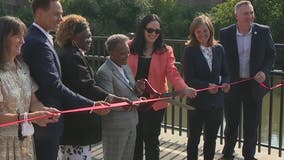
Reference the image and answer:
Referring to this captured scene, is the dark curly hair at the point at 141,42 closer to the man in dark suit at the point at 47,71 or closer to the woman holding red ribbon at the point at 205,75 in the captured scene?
→ the woman holding red ribbon at the point at 205,75

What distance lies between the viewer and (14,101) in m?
2.97

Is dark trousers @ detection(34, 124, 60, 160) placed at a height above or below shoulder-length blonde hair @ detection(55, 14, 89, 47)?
below

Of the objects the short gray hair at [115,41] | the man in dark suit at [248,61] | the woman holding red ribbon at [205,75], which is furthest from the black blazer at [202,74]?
the short gray hair at [115,41]

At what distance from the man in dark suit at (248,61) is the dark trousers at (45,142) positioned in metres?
2.44

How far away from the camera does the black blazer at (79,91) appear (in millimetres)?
3498

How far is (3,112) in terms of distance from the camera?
291 cm

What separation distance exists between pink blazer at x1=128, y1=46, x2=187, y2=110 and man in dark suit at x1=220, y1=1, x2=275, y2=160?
2.75 ft

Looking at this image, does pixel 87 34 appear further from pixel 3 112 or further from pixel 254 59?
pixel 254 59

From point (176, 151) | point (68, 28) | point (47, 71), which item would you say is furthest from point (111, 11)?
point (47, 71)

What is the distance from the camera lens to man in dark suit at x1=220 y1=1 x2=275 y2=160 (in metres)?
4.92

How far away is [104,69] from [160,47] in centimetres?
81

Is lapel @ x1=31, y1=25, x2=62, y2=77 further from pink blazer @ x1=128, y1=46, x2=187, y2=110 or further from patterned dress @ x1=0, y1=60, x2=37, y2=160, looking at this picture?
pink blazer @ x1=128, y1=46, x2=187, y2=110

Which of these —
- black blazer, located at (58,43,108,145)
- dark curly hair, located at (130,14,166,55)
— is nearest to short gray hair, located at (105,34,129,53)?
black blazer, located at (58,43,108,145)

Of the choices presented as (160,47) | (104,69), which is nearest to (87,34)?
(104,69)
